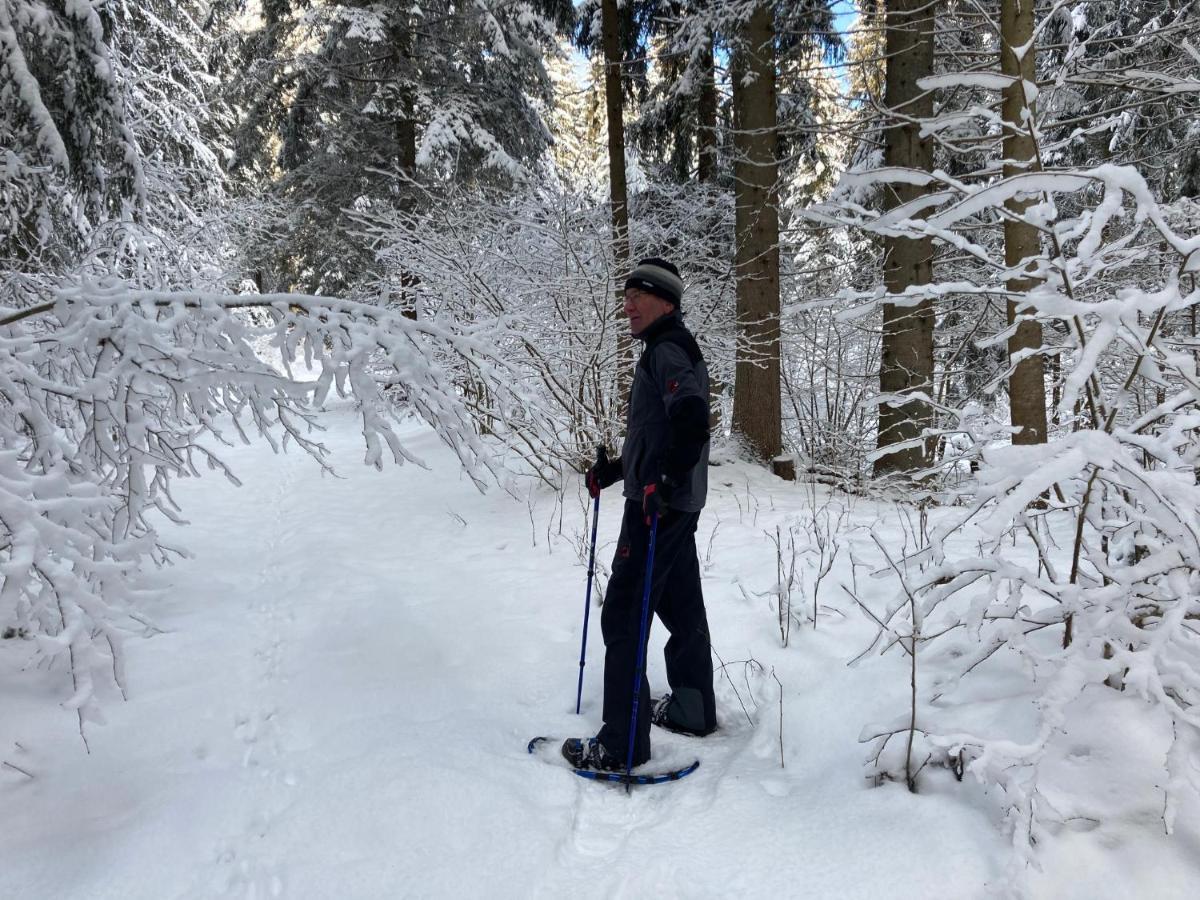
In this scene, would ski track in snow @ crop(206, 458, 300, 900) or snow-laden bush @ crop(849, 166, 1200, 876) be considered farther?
ski track in snow @ crop(206, 458, 300, 900)

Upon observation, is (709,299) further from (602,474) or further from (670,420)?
(670,420)

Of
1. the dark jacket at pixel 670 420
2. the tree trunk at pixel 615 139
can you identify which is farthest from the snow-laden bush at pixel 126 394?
the tree trunk at pixel 615 139

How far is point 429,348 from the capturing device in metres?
2.80

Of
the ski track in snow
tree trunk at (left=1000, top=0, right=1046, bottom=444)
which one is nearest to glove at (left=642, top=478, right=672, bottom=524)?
the ski track in snow

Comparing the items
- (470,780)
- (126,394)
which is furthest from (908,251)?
(126,394)

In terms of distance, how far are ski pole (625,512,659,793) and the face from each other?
0.86 metres

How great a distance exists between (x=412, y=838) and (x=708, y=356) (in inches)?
309

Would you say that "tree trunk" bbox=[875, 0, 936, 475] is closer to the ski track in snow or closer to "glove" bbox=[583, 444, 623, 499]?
"glove" bbox=[583, 444, 623, 499]

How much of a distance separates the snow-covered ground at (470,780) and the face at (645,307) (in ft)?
5.63

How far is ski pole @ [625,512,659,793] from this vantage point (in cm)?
278

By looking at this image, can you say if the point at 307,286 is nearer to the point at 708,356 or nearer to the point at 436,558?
the point at 708,356

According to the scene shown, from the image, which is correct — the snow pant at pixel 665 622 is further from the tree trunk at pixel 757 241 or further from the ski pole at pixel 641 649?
the tree trunk at pixel 757 241

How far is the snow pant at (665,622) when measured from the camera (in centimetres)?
289

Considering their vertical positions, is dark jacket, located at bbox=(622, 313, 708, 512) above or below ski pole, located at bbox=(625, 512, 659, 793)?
above
